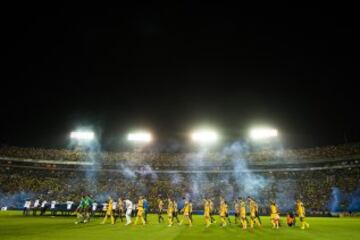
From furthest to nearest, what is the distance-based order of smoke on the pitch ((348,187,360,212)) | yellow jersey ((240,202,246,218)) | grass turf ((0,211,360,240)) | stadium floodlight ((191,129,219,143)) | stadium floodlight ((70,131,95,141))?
1. stadium floodlight ((70,131,95,141))
2. stadium floodlight ((191,129,219,143))
3. smoke on the pitch ((348,187,360,212))
4. yellow jersey ((240,202,246,218))
5. grass turf ((0,211,360,240))

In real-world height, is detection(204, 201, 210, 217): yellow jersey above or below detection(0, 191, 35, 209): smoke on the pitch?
below

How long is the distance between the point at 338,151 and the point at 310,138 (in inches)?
342

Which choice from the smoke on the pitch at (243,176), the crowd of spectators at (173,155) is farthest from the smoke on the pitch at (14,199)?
the smoke on the pitch at (243,176)

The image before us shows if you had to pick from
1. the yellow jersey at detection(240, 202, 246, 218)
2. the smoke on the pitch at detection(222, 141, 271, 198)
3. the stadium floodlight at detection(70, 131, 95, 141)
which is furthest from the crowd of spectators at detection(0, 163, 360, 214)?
the yellow jersey at detection(240, 202, 246, 218)

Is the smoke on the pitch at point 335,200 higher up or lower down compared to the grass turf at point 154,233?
higher up

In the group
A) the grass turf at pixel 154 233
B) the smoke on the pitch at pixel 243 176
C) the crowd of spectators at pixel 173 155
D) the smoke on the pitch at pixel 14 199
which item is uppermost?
the crowd of spectators at pixel 173 155

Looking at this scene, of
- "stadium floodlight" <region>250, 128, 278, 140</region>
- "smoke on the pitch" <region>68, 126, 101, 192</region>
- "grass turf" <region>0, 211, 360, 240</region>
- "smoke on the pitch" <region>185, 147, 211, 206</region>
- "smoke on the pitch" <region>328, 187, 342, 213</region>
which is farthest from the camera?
"stadium floodlight" <region>250, 128, 278, 140</region>

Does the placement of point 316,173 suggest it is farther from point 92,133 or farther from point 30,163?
point 30,163

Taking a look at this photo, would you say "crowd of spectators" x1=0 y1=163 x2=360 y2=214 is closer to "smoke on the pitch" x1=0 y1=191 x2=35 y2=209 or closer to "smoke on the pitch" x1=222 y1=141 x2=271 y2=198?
"smoke on the pitch" x1=0 y1=191 x2=35 y2=209

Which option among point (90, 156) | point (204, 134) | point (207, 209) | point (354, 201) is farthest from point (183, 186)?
point (207, 209)

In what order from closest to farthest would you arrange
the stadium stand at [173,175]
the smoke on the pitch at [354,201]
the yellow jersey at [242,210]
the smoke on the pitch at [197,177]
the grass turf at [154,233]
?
1. the grass turf at [154,233]
2. the yellow jersey at [242,210]
3. the smoke on the pitch at [354,201]
4. the stadium stand at [173,175]
5. the smoke on the pitch at [197,177]

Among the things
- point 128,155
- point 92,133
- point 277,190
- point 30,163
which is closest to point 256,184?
point 277,190

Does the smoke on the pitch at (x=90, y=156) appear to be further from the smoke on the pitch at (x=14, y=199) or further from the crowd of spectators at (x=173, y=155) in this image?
the smoke on the pitch at (x=14, y=199)

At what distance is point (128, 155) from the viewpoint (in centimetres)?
6469
